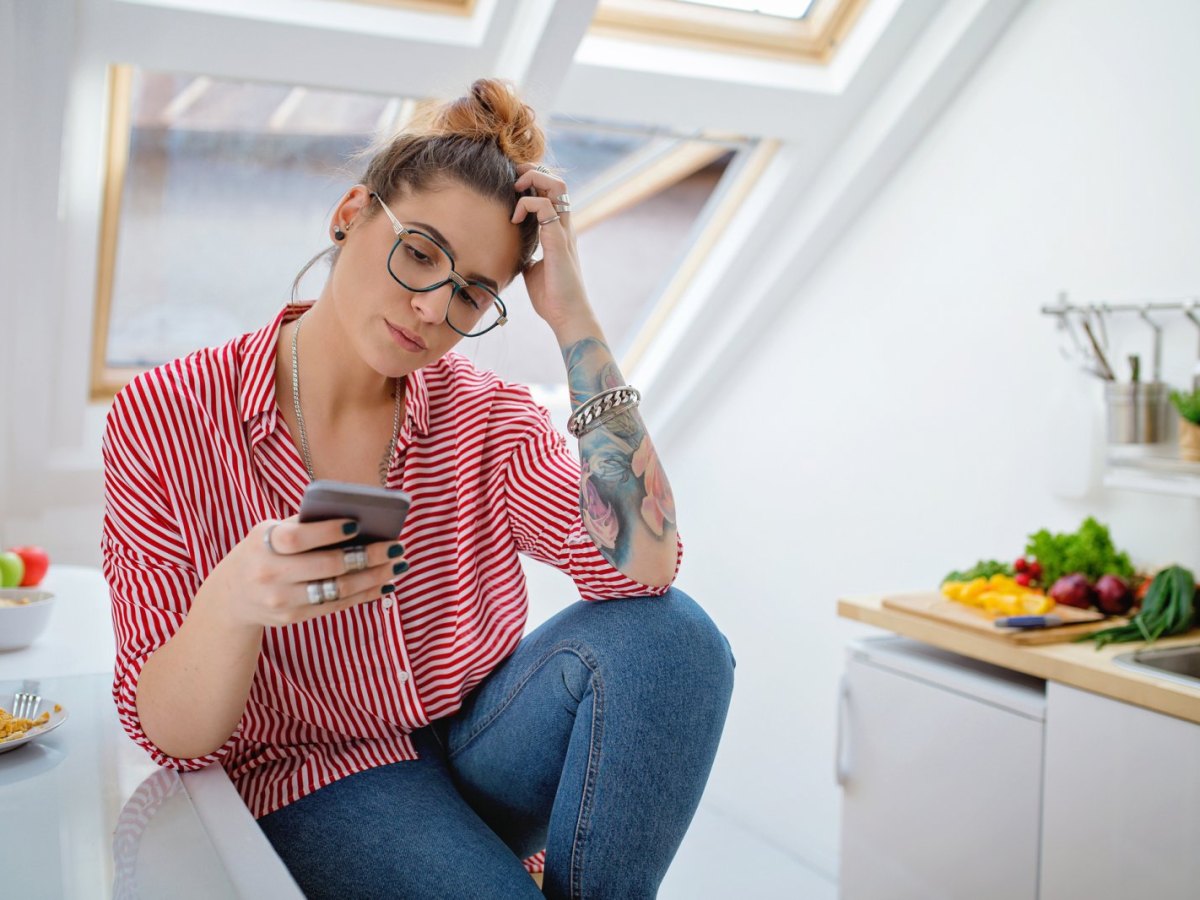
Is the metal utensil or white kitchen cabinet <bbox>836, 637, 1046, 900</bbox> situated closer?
white kitchen cabinet <bbox>836, 637, 1046, 900</bbox>

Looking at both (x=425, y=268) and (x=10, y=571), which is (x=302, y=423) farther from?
(x=10, y=571)

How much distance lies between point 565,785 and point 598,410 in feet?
1.46

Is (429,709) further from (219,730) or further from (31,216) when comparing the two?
(31,216)

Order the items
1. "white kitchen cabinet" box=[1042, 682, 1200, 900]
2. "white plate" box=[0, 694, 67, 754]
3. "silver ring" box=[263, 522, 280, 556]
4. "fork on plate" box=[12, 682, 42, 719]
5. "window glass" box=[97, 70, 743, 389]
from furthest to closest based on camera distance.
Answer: "window glass" box=[97, 70, 743, 389] → "white kitchen cabinet" box=[1042, 682, 1200, 900] → "fork on plate" box=[12, 682, 42, 719] → "white plate" box=[0, 694, 67, 754] → "silver ring" box=[263, 522, 280, 556]

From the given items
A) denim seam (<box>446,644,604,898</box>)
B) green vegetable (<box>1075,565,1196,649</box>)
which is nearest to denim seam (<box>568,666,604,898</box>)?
denim seam (<box>446,644,604,898</box>)

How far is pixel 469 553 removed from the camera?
4.43ft

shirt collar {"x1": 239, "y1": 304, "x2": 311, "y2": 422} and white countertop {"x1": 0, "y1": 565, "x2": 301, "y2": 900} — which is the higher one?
shirt collar {"x1": 239, "y1": 304, "x2": 311, "y2": 422}

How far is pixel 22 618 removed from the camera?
5.25 ft

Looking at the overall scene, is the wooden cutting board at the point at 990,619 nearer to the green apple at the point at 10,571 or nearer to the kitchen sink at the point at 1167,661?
the kitchen sink at the point at 1167,661

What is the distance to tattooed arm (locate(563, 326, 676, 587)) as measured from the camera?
1.30 meters

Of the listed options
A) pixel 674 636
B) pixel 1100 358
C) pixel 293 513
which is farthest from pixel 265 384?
pixel 1100 358

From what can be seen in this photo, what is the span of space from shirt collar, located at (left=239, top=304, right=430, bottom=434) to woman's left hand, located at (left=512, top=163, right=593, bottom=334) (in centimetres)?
19

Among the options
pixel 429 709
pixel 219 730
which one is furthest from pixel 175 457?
pixel 429 709

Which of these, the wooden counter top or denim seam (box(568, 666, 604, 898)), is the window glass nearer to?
the wooden counter top
